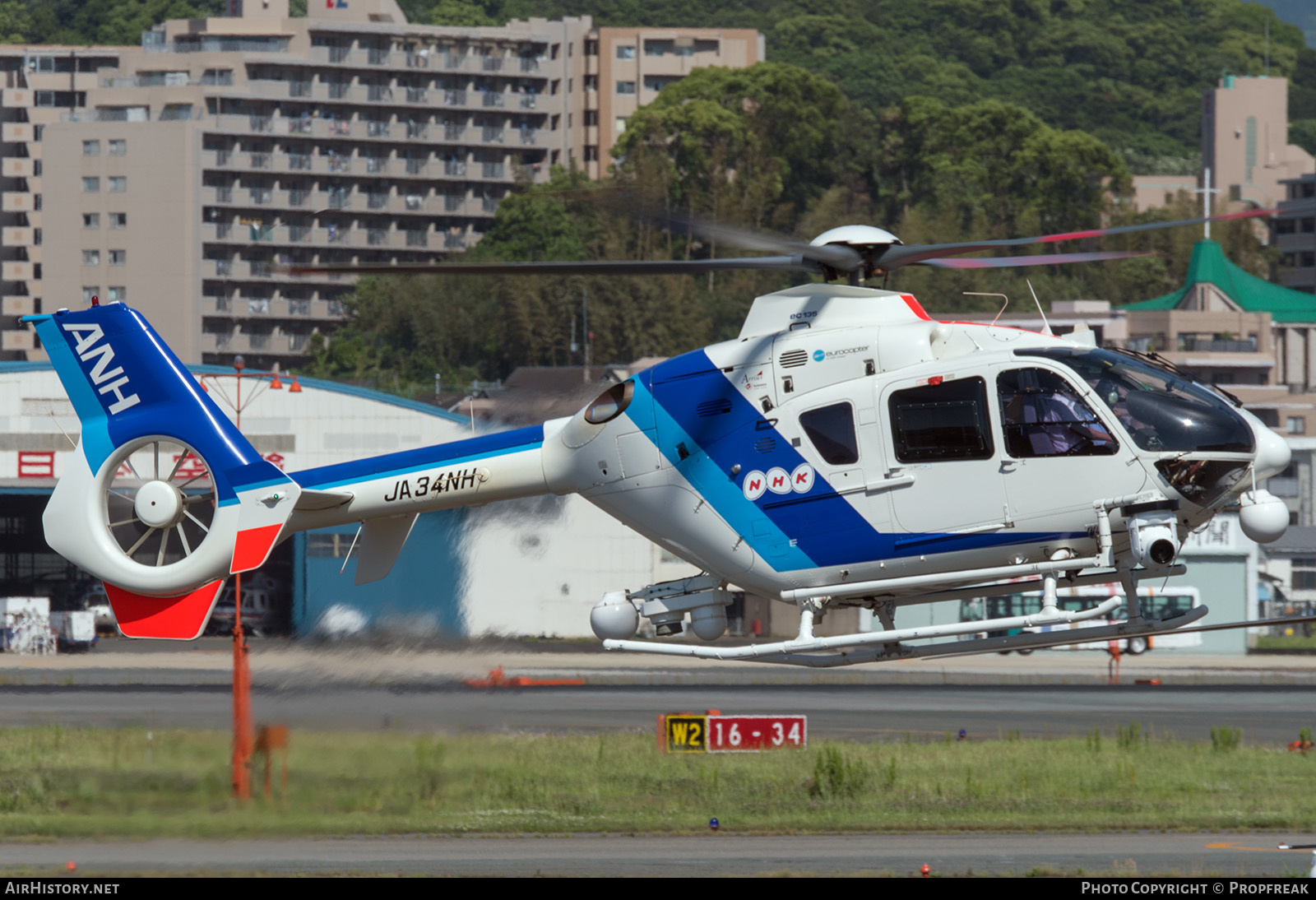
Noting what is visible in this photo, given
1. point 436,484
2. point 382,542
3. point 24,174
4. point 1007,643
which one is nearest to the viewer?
point 1007,643

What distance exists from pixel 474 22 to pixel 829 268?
13790cm

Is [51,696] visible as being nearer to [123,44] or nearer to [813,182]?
[813,182]

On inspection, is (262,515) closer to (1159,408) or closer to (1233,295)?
(1159,408)

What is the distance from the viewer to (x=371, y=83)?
11256cm

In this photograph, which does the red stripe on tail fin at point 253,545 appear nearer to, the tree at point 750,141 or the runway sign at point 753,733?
the runway sign at point 753,733

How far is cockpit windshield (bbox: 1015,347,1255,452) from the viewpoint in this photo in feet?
46.8

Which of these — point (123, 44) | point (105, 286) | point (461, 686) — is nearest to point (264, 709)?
point (461, 686)

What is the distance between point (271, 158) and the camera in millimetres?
107812

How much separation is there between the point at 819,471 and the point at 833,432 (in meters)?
0.39

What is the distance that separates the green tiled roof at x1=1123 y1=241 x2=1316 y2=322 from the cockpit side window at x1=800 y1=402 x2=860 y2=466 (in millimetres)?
86953

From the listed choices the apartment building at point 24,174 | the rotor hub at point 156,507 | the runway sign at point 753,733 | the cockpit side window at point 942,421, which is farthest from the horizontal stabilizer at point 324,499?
the apartment building at point 24,174

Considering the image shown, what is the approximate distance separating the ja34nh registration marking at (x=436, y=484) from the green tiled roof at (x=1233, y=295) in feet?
285

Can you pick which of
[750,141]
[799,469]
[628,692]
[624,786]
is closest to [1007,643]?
[799,469]

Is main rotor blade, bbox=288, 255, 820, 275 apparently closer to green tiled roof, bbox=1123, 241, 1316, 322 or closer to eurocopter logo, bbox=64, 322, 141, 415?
eurocopter logo, bbox=64, 322, 141, 415
